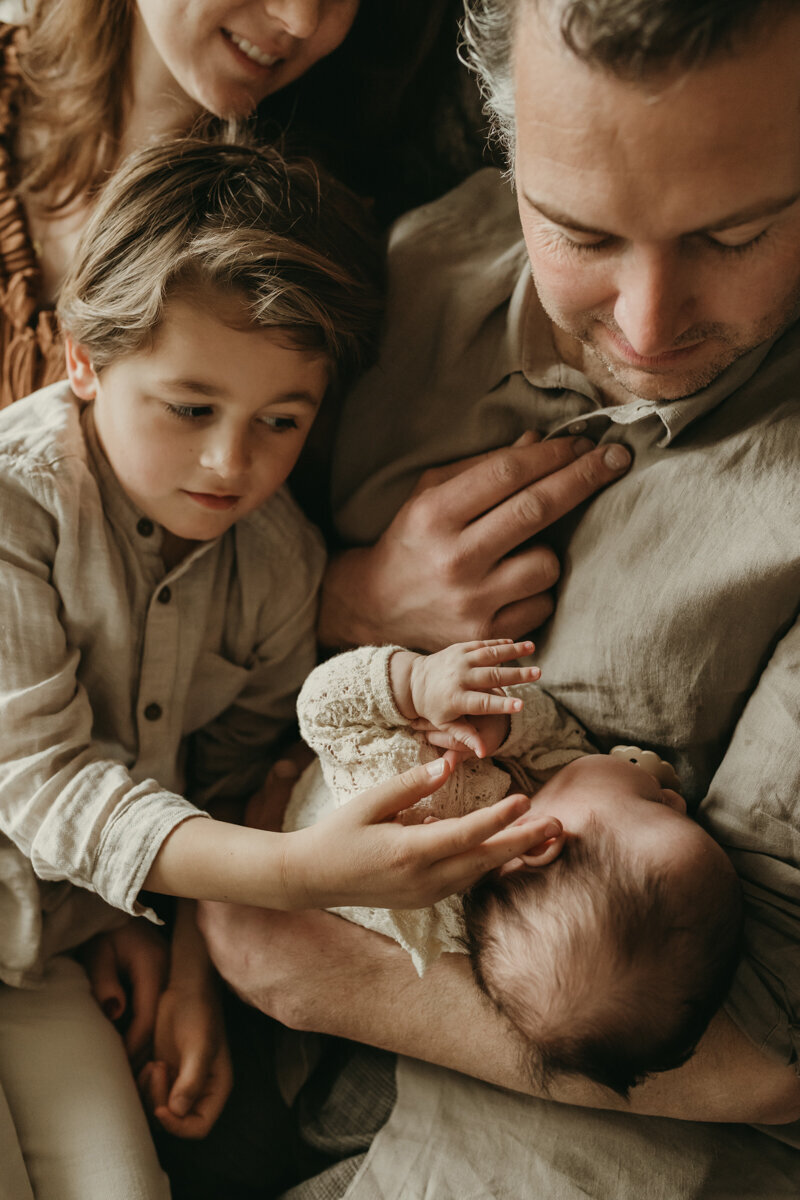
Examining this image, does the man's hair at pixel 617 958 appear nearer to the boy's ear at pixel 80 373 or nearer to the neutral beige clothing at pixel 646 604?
the neutral beige clothing at pixel 646 604

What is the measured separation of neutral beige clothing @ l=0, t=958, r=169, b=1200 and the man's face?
1.18 m

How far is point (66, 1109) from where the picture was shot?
4.32 feet

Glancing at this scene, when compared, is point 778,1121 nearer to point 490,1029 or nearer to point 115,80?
point 490,1029

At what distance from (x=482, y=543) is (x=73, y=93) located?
38.9 inches

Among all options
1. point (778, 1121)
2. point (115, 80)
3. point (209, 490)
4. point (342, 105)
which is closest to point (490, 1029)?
point (778, 1121)

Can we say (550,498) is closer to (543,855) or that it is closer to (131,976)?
(543,855)

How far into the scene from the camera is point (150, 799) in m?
1.25

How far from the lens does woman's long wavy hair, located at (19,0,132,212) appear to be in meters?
1.53

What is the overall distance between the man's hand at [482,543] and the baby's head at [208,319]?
226 millimetres

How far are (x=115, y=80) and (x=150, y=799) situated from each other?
115cm

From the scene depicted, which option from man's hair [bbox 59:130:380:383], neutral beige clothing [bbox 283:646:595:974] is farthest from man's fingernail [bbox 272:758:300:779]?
man's hair [bbox 59:130:380:383]

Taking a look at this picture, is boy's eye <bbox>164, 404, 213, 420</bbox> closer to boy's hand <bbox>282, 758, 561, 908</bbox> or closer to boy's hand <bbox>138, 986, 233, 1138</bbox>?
boy's hand <bbox>282, 758, 561, 908</bbox>

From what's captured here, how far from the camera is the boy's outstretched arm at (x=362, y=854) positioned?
108cm

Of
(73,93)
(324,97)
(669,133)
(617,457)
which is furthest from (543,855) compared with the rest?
(73,93)
